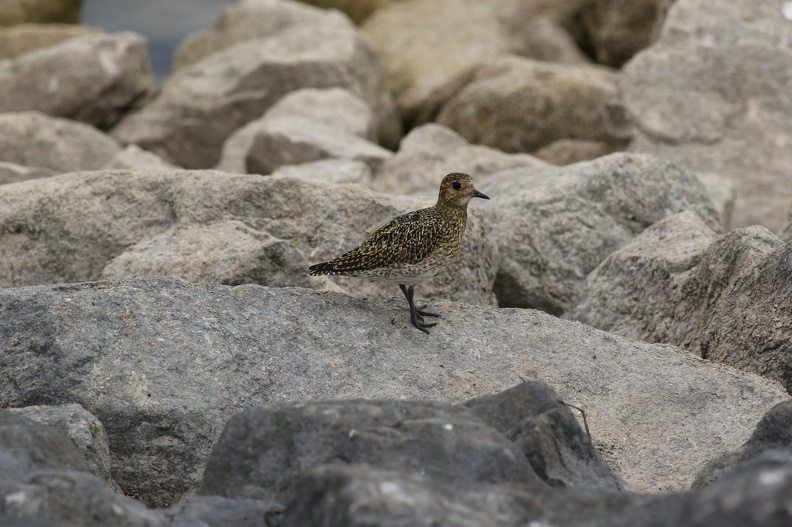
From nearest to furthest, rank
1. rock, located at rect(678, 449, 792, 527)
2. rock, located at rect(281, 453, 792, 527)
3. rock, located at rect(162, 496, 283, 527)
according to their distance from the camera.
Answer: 1. rock, located at rect(678, 449, 792, 527)
2. rock, located at rect(281, 453, 792, 527)
3. rock, located at rect(162, 496, 283, 527)

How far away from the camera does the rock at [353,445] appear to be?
5332 mm

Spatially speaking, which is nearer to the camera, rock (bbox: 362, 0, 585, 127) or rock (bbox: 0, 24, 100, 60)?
rock (bbox: 362, 0, 585, 127)

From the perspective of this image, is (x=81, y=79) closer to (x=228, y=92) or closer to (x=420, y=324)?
(x=228, y=92)

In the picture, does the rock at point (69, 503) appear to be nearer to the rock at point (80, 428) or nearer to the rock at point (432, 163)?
the rock at point (80, 428)

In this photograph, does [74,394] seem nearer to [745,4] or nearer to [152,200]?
[152,200]

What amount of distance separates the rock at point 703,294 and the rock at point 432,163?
5.12 m

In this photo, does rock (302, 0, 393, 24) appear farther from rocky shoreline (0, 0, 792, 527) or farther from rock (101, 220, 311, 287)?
rock (101, 220, 311, 287)

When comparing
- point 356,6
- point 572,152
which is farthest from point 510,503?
point 356,6

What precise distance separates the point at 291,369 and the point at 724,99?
11.4 m

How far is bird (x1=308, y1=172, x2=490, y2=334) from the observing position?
8.79 m

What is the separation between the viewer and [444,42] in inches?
971

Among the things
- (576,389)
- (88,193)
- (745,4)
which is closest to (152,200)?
(88,193)

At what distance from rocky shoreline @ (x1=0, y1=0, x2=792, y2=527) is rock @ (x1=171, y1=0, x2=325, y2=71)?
4.64m

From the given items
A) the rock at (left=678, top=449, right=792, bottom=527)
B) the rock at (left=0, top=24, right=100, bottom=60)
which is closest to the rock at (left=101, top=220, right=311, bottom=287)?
the rock at (left=678, top=449, right=792, bottom=527)
